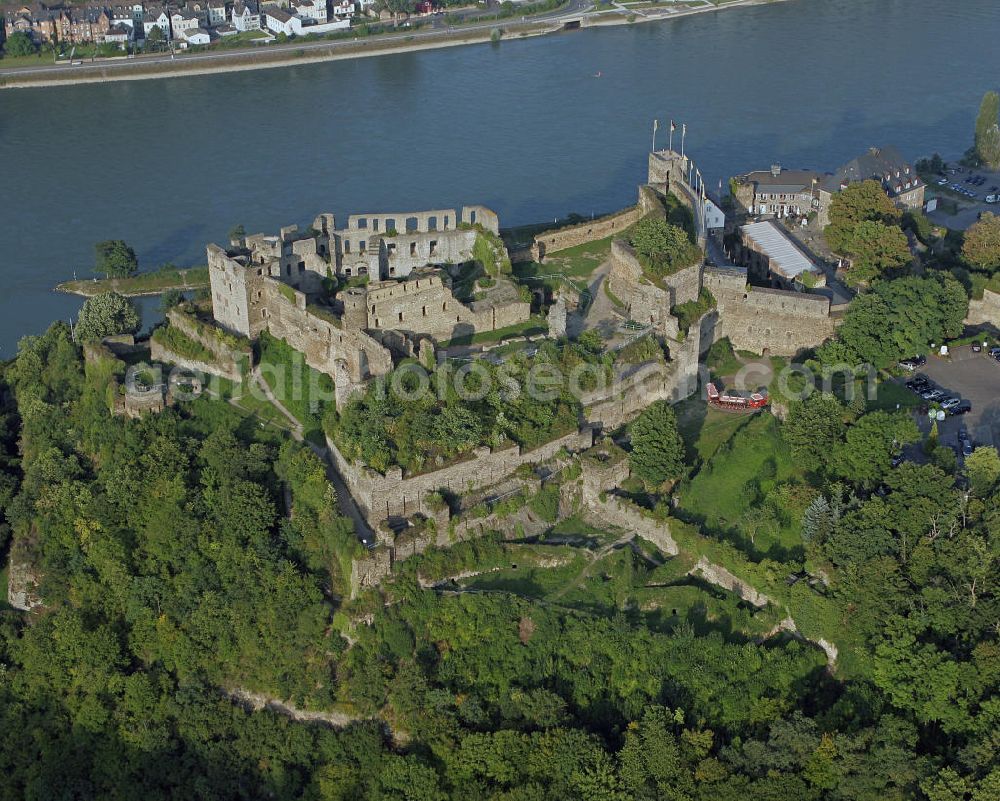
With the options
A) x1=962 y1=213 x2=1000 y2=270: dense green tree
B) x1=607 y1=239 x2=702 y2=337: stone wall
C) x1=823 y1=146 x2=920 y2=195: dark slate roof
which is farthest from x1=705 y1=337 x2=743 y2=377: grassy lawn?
x1=823 y1=146 x2=920 y2=195: dark slate roof

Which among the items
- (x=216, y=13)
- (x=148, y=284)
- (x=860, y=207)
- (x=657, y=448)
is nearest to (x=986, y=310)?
(x=860, y=207)

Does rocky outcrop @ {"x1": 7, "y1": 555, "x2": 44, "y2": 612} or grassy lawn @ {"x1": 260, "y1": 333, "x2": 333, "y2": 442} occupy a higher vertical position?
grassy lawn @ {"x1": 260, "y1": 333, "x2": 333, "y2": 442}

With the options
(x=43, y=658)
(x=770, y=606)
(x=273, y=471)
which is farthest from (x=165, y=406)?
(x=770, y=606)

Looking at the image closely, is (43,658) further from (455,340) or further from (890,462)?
(890,462)

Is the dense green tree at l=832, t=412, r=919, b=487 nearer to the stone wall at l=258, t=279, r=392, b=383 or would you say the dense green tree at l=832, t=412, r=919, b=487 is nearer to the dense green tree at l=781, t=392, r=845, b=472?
the dense green tree at l=781, t=392, r=845, b=472

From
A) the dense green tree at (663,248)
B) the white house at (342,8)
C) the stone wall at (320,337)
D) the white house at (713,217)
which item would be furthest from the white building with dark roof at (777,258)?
the white house at (342,8)

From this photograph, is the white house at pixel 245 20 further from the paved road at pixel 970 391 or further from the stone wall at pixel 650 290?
the paved road at pixel 970 391
